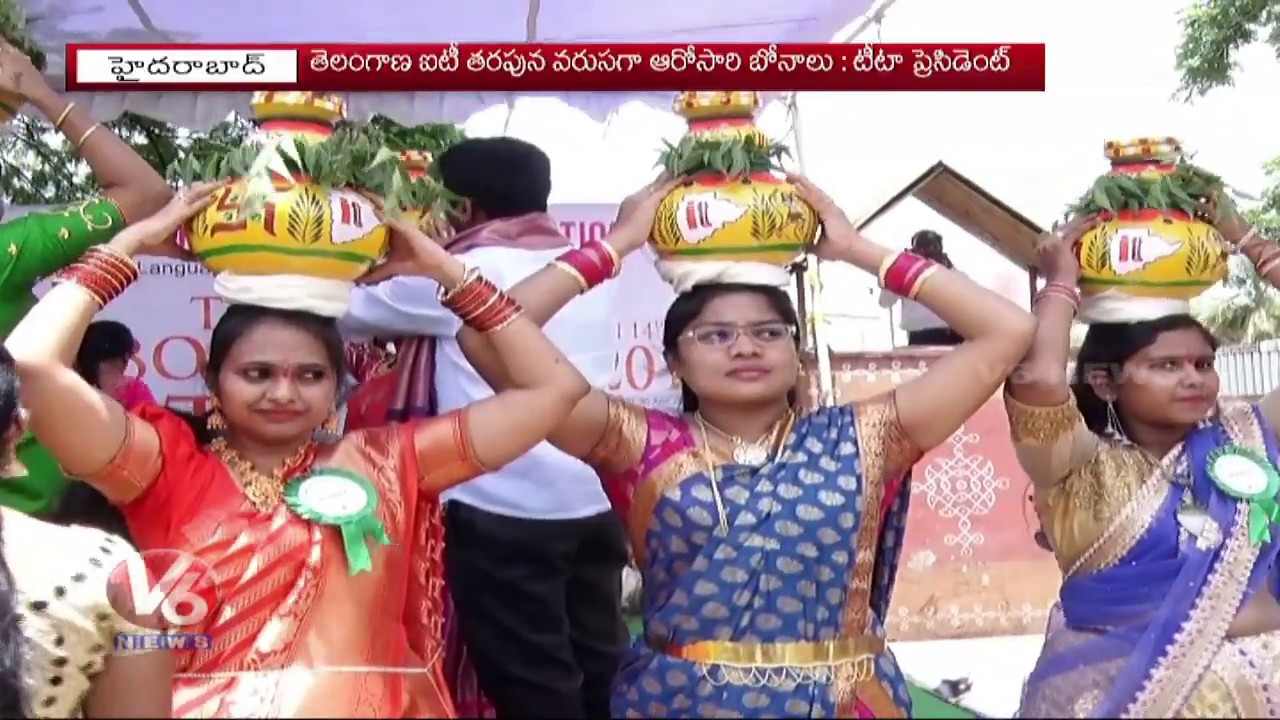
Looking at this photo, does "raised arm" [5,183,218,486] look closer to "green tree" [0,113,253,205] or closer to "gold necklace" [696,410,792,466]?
"gold necklace" [696,410,792,466]

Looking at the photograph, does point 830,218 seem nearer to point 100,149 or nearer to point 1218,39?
point 100,149

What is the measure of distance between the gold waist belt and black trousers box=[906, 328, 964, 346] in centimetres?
378

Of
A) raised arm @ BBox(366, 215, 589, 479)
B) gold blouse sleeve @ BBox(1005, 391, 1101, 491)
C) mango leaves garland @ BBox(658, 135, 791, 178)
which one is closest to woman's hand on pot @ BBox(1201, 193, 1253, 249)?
gold blouse sleeve @ BBox(1005, 391, 1101, 491)

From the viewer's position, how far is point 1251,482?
9.70ft

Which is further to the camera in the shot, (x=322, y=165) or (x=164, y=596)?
(x=322, y=165)

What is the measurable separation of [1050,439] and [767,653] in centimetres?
84

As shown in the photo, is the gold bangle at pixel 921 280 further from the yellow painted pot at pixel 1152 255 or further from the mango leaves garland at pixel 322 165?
the mango leaves garland at pixel 322 165

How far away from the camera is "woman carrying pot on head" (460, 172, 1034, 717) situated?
264 cm

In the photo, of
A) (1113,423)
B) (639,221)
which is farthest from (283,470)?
(1113,423)

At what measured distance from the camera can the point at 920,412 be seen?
279 centimetres

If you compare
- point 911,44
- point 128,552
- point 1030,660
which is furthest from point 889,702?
point 1030,660

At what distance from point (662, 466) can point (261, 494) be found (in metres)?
0.82

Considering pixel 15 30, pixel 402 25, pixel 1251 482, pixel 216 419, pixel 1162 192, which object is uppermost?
pixel 402 25

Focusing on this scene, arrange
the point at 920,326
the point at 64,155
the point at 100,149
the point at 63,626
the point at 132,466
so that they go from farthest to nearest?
the point at 920,326
the point at 64,155
the point at 100,149
the point at 132,466
the point at 63,626
